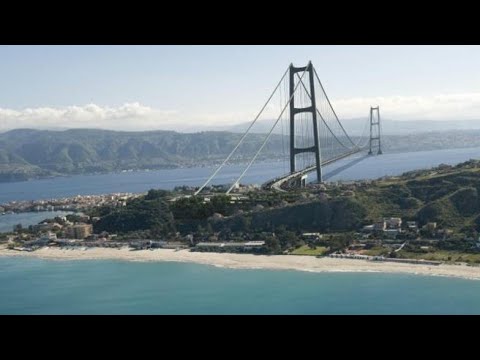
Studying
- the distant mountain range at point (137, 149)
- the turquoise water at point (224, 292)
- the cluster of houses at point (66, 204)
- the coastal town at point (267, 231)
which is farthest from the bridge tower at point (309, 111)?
the distant mountain range at point (137, 149)

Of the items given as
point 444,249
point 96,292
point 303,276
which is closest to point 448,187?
point 444,249

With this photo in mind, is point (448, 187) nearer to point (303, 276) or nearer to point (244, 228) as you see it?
point (244, 228)

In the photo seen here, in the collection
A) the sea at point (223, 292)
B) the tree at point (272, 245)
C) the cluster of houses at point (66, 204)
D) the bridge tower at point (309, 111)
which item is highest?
the bridge tower at point (309, 111)

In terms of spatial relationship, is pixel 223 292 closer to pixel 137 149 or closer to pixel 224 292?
pixel 224 292

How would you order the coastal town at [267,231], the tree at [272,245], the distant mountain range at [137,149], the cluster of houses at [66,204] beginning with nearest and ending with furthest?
the coastal town at [267,231]
the tree at [272,245]
the cluster of houses at [66,204]
the distant mountain range at [137,149]

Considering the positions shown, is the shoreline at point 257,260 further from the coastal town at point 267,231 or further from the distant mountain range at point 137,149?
the distant mountain range at point 137,149

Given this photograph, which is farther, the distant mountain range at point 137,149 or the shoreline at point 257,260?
the distant mountain range at point 137,149
